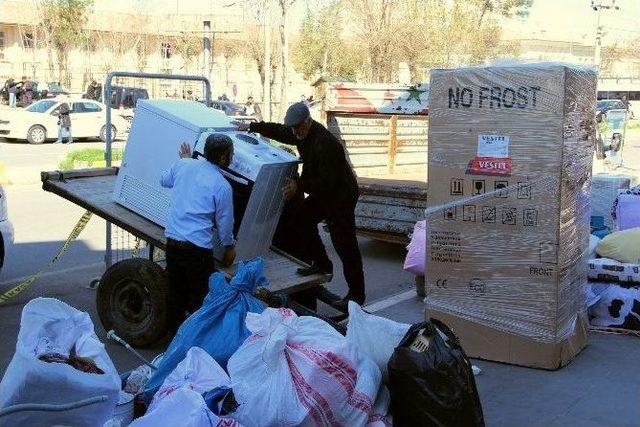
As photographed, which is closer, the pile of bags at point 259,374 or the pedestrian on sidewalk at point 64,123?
the pile of bags at point 259,374

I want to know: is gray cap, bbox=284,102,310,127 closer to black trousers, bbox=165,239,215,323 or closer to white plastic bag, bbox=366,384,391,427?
black trousers, bbox=165,239,215,323

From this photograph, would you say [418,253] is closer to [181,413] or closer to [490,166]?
[490,166]

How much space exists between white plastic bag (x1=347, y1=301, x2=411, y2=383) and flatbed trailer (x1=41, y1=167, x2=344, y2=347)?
1.29m

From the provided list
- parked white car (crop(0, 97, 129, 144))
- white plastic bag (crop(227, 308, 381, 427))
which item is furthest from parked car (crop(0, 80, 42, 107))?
white plastic bag (crop(227, 308, 381, 427))

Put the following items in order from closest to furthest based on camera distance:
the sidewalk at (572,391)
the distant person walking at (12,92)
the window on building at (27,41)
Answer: the sidewalk at (572,391)
the distant person walking at (12,92)
the window on building at (27,41)

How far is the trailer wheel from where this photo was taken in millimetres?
5754

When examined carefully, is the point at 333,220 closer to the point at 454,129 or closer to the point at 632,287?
the point at 454,129

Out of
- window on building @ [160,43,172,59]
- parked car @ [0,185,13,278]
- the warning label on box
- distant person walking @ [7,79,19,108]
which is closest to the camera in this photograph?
the warning label on box

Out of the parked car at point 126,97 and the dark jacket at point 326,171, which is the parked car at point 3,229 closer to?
the dark jacket at point 326,171

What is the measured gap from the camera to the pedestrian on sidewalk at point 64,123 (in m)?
25.6

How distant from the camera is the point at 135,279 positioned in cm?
590

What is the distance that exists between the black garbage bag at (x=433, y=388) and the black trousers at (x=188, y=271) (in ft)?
6.36

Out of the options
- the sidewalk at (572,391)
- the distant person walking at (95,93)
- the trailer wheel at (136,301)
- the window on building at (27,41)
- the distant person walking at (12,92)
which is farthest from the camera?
the window on building at (27,41)

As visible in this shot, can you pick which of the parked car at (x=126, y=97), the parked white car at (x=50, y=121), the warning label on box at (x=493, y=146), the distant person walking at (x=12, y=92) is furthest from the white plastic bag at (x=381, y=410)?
the distant person walking at (x=12, y=92)
